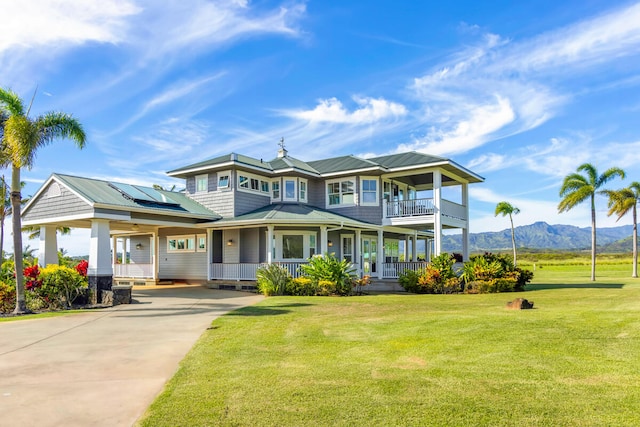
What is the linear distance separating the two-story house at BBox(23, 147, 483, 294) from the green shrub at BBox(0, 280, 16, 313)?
395 cm

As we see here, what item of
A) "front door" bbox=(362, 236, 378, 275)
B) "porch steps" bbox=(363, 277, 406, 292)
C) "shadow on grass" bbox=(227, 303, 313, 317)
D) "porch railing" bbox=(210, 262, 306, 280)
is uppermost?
"front door" bbox=(362, 236, 378, 275)

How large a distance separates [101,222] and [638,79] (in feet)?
65.7

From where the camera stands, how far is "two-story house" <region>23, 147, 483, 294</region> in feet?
66.6

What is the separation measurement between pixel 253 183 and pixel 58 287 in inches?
427

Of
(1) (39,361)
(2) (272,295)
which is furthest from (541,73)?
(1) (39,361)

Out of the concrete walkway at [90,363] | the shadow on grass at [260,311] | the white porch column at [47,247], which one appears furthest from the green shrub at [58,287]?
the shadow on grass at [260,311]

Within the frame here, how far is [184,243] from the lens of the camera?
82.6 ft

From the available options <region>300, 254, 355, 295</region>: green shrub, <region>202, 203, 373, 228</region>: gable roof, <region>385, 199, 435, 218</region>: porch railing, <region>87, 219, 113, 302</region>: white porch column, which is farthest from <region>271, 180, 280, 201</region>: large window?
<region>87, 219, 113, 302</region>: white porch column

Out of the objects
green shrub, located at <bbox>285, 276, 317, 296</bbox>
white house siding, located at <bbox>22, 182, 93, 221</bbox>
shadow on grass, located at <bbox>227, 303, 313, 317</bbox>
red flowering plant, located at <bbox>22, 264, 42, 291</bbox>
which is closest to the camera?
shadow on grass, located at <bbox>227, 303, 313, 317</bbox>

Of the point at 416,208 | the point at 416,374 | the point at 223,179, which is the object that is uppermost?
the point at 223,179

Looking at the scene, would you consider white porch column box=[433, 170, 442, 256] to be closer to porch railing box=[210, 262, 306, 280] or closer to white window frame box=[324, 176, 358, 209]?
white window frame box=[324, 176, 358, 209]

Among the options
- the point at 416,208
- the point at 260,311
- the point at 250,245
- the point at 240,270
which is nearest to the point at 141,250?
the point at 250,245

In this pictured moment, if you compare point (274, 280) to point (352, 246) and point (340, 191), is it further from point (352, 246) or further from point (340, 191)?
point (340, 191)

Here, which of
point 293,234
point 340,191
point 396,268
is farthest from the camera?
point 340,191
